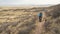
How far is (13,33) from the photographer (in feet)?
61.2

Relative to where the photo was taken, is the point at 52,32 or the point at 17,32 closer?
the point at 52,32

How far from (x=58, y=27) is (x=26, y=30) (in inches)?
127

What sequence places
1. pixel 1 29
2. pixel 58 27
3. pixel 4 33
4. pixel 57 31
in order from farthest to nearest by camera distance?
pixel 1 29 < pixel 4 33 < pixel 58 27 < pixel 57 31

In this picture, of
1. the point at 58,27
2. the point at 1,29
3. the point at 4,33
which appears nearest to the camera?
the point at 58,27

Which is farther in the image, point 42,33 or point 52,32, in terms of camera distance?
point 42,33

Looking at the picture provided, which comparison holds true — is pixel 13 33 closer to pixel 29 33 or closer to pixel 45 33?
pixel 29 33

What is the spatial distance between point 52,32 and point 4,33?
16.4 ft

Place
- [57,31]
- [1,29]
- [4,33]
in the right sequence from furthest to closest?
[1,29] → [4,33] → [57,31]

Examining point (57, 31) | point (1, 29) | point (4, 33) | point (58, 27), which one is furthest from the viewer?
point (1, 29)

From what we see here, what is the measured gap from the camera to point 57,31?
15977 mm

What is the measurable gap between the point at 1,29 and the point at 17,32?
110 inches

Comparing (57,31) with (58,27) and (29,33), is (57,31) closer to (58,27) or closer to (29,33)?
(58,27)

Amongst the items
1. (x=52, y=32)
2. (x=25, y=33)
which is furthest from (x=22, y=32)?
(x=52, y=32)

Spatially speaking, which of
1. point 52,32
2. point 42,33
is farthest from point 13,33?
point 52,32
